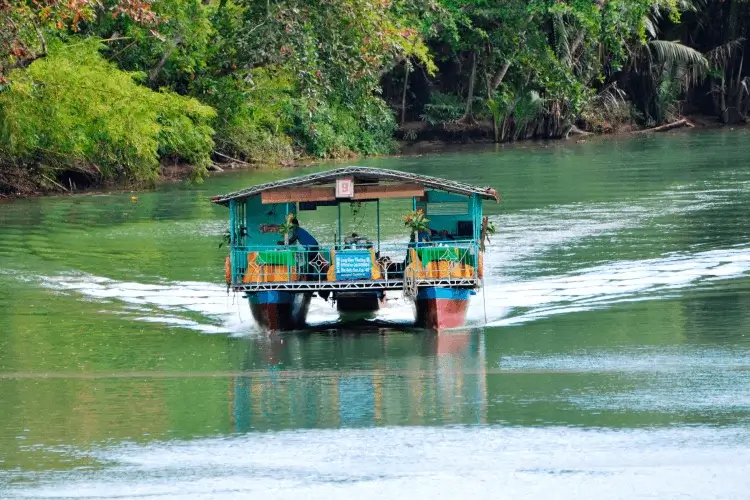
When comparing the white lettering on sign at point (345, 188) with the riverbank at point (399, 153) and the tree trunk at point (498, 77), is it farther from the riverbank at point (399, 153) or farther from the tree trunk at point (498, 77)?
the tree trunk at point (498, 77)

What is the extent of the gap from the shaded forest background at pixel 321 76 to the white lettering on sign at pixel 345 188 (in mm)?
9323

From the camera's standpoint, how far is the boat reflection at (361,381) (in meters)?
15.2

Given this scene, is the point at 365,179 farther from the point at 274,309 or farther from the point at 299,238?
the point at 274,309

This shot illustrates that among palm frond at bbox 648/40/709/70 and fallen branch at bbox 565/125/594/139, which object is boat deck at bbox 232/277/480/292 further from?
palm frond at bbox 648/40/709/70

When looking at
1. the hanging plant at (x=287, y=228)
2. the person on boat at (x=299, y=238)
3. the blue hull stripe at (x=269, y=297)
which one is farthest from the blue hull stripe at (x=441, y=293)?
the hanging plant at (x=287, y=228)

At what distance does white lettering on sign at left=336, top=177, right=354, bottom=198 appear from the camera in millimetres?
20552

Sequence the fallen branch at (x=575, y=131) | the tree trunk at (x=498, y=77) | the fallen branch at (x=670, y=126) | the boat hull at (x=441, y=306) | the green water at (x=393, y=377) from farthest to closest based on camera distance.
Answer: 1. the fallen branch at (x=670, y=126)
2. the fallen branch at (x=575, y=131)
3. the tree trunk at (x=498, y=77)
4. the boat hull at (x=441, y=306)
5. the green water at (x=393, y=377)

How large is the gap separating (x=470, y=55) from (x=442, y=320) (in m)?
42.9

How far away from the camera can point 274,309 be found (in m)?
20.8

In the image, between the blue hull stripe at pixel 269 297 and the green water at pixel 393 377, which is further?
the blue hull stripe at pixel 269 297

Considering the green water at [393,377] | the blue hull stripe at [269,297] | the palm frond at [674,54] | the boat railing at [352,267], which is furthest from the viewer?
the palm frond at [674,54]

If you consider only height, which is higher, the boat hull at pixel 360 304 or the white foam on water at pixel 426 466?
the boat hull at pixel 360 304

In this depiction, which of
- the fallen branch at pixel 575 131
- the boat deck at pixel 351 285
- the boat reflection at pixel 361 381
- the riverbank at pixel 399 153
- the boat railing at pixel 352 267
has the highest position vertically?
the fallen branch at pixel 575 131

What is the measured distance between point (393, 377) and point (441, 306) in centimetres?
332
